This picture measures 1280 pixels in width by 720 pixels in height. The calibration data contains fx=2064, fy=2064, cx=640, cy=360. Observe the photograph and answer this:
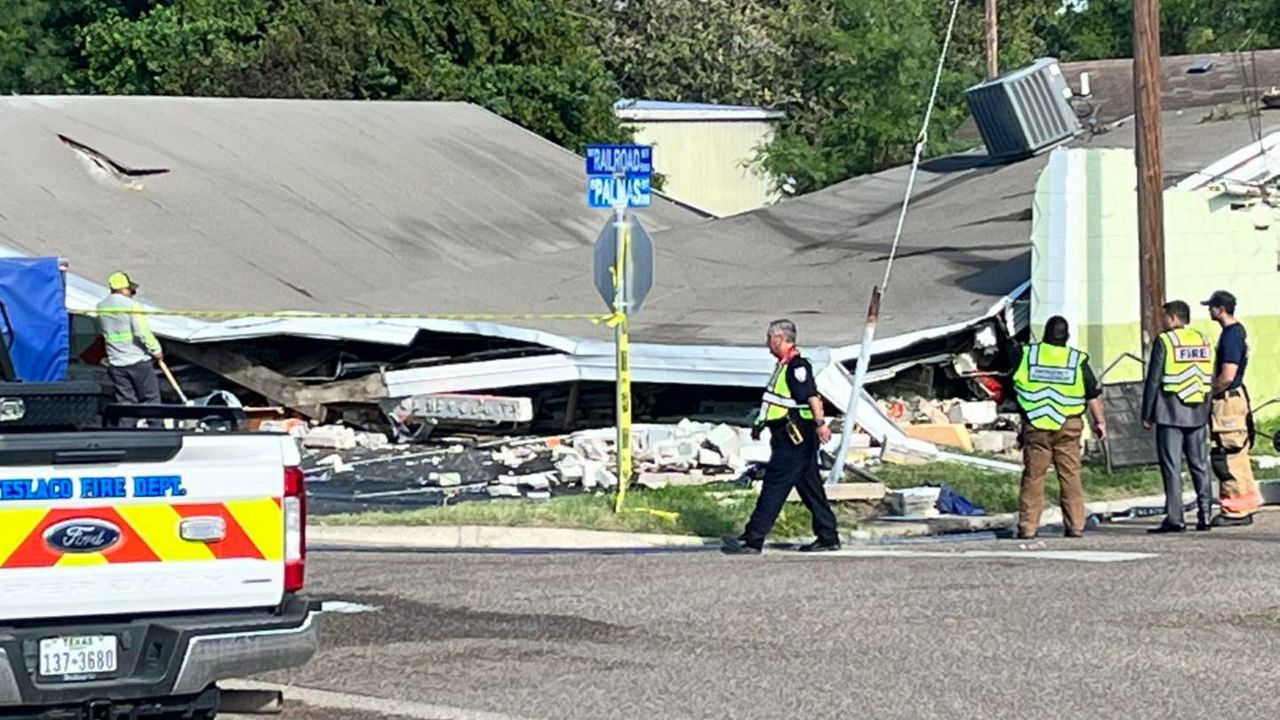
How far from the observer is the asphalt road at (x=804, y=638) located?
912cm

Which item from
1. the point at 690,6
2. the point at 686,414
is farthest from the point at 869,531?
the point at 690,6

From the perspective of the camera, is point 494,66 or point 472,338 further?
point 494,66

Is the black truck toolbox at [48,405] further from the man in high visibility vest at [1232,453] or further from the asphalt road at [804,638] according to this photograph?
the man in high visibility vest at [1232,453]

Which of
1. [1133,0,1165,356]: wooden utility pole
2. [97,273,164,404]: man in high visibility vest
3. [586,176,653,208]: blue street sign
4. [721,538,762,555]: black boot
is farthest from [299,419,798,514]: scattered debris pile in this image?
[721,538,762,555]: black boot

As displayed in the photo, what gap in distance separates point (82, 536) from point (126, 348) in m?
13.3

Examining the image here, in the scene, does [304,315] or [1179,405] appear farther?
[304,315]

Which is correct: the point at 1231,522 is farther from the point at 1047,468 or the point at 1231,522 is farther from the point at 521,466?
the point at 521,466

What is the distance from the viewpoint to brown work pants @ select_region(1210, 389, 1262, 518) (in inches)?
649

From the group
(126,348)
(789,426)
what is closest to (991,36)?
(126,348)

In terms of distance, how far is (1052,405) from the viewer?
1523cm

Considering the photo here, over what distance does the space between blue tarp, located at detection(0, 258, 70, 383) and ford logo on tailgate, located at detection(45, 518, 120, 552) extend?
1541 cm

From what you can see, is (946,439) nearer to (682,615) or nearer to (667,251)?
(667,251)

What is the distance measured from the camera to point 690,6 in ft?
195

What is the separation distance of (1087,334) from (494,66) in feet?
88.9
